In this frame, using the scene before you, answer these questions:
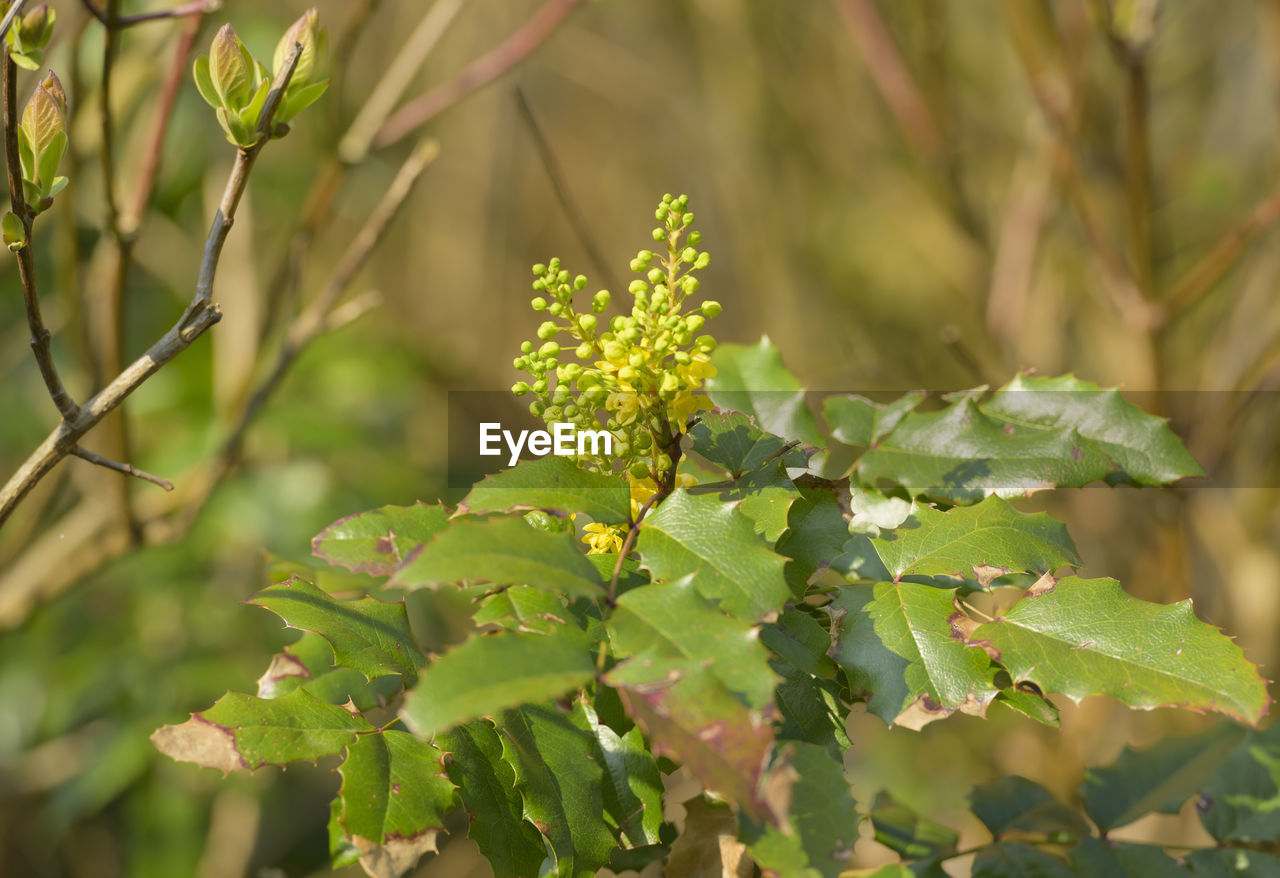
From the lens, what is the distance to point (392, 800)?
526mm

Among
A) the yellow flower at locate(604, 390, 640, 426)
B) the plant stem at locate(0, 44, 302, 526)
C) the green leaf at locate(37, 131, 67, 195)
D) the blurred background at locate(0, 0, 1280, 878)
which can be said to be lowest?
the blurred background at locate(0, 0, 1280, 878)

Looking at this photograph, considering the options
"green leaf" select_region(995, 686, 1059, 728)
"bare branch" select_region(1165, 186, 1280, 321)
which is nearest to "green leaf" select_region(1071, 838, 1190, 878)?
"green leaf" select_region(995, 686, 1059, 728)

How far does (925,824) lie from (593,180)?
11.5ft

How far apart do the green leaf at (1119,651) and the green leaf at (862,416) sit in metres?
0.17

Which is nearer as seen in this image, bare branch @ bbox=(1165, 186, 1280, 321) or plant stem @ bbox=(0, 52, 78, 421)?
plant stem @ bbox=(0, 52, 78, 421)

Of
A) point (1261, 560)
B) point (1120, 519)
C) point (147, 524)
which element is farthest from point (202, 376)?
point (1261, 560)

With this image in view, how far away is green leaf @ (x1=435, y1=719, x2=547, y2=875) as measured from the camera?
54 cm

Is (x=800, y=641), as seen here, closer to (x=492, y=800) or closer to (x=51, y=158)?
(x=492, y=800)

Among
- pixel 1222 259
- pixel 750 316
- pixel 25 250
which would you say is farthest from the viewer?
pixel 750 316

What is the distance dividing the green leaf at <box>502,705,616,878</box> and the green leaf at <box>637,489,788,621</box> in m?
0.11

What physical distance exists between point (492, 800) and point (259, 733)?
14cm

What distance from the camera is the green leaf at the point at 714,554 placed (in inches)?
19.8

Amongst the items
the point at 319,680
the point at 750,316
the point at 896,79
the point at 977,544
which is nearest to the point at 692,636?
the point at 977,544

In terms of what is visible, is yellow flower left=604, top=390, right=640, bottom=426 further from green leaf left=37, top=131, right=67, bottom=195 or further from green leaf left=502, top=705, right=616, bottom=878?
green leaf left=37, top=131, right=67, bottom=195
